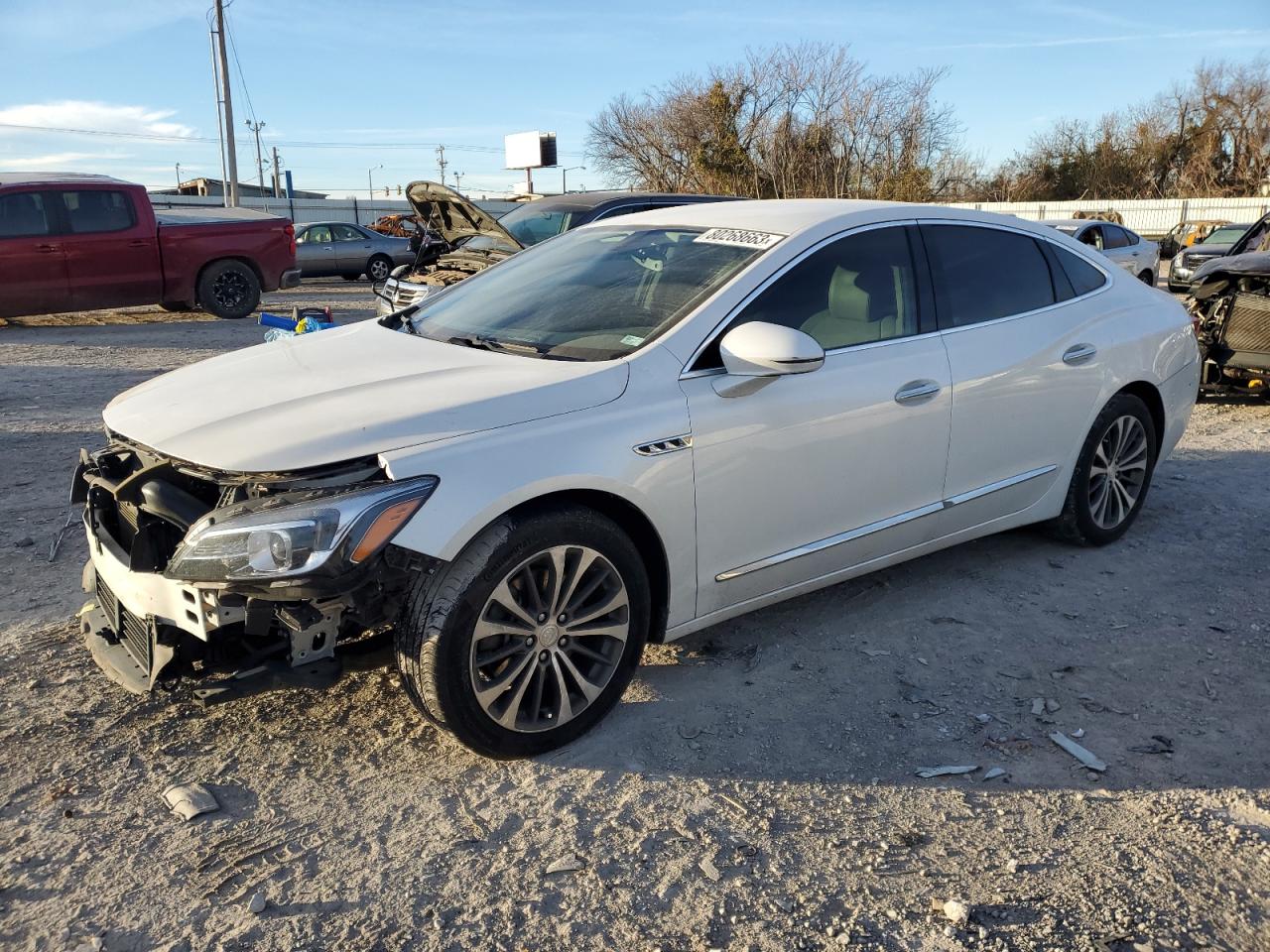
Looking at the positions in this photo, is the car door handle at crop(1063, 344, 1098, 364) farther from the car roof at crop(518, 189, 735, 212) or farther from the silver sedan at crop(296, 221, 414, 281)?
the silver sedan at crop(296, 221, 414, 281)

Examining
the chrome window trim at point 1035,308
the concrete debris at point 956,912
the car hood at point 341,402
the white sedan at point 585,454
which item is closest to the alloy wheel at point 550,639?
the white sedan at point 585,454

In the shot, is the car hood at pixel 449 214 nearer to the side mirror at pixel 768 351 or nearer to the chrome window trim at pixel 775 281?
the chrome window trim at pixel 775 281

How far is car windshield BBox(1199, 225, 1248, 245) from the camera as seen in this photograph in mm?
20673

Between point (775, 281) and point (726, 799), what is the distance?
178cm

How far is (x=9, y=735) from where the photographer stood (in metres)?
3.23

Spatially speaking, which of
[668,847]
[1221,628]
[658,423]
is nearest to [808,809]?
[668,847]

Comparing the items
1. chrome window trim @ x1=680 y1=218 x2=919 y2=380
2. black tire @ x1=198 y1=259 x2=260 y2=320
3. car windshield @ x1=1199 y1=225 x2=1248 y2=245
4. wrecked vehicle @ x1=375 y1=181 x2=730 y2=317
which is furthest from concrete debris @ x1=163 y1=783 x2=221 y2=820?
car windshield @ x1=1199 y1=225 x2=1248 y2=245

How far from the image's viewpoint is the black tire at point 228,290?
1397cm

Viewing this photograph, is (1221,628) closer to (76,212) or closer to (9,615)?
(9,615)

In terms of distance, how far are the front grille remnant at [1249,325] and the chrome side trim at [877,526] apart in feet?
16.4

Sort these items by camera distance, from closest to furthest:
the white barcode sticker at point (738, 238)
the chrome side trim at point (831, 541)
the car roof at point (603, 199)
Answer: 1. the chrome side trim at point (831, 541)
2. the white barcode sticker at point (738, 238)
3. the car roof at point (603, 199)

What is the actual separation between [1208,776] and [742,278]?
7.16 feet

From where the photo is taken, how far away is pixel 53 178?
1253cm

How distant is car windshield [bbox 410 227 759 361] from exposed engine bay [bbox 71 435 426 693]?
3.42 ft
